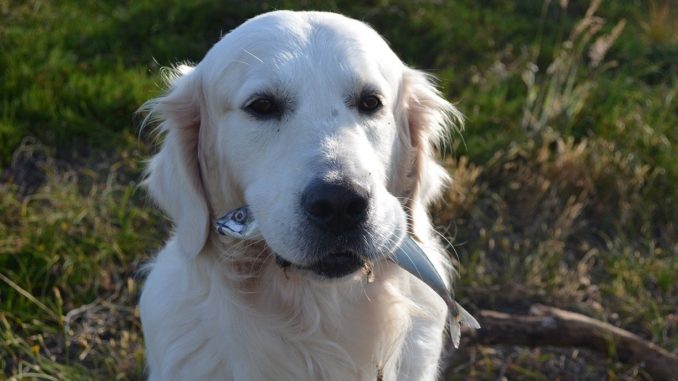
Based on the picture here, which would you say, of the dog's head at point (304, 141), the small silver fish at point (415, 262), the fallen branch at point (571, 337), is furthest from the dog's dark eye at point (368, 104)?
the fallen branch at point (571, 337)

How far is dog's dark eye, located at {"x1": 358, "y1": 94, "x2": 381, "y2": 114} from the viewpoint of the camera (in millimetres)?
2752

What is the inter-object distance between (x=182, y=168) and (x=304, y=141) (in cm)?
60

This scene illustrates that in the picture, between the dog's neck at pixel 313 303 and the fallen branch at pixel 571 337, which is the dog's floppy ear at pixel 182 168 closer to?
the dog's neck at pixel 313 303

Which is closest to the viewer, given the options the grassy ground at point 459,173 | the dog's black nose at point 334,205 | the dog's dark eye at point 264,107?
the dog's black nose at point 334,205

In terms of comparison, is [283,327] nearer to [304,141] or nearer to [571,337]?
[304,141]

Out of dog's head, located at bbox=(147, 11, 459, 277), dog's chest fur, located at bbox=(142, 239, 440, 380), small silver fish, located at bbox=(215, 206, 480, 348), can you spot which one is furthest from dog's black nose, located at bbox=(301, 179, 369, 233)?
dog's chest fur, located at bbox=(142, 239, 440, 380)

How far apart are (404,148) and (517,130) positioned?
7.27 feet

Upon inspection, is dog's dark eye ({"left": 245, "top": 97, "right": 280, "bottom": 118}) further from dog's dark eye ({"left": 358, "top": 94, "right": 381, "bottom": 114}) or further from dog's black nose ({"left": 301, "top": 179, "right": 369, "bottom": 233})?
dog's black nose ({"left": 301, "top": 179, "right": 369, "bottom": 233})

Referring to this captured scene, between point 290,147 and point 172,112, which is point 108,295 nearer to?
point 172,112

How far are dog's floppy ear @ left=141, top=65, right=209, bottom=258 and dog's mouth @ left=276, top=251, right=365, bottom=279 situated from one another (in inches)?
20.7

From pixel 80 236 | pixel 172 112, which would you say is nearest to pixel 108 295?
pixel 80 236

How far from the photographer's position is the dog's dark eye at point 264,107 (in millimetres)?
2697

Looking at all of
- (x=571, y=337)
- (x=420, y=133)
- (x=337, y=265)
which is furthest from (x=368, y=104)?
(x=571, y=337)

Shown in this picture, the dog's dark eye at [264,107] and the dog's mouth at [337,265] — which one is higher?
the dog's dark eye at [264,107]
